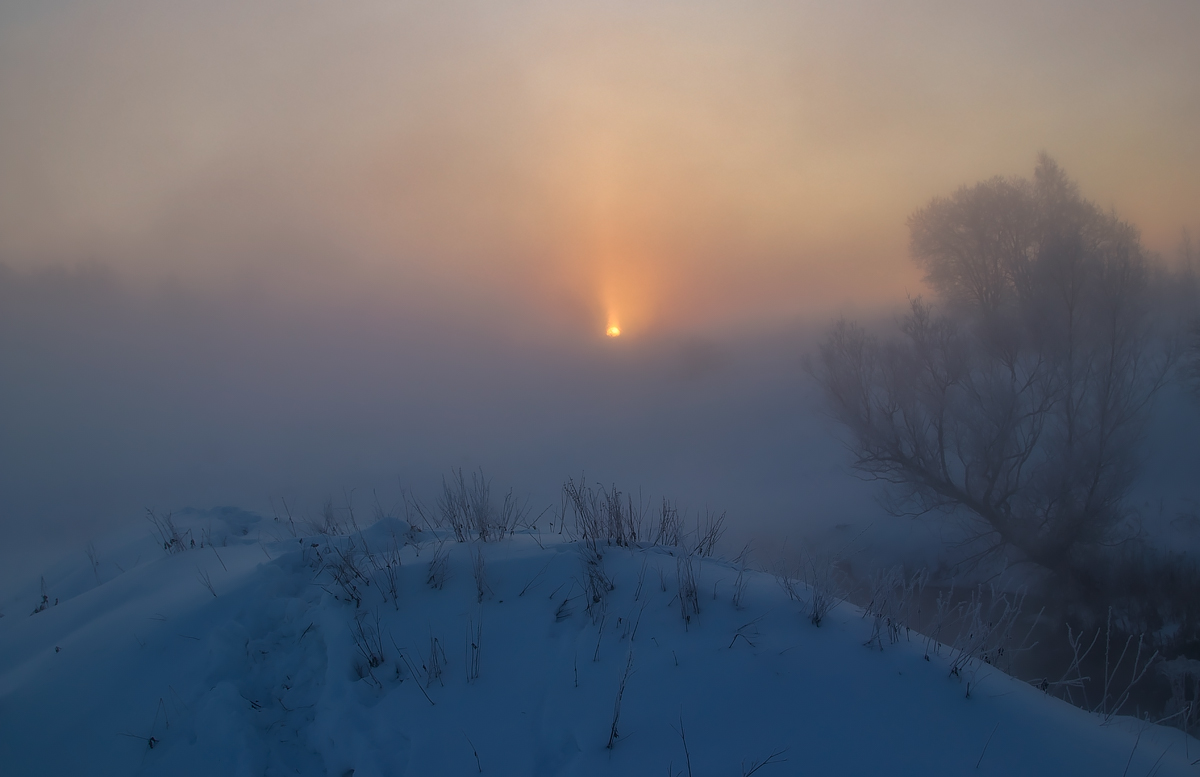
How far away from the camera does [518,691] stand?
11.7 ft

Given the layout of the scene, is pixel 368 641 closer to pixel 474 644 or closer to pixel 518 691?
pixel 474 644

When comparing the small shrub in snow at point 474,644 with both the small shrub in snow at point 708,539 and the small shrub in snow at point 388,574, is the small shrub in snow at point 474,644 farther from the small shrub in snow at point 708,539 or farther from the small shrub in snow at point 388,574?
the small shrub in snow at point 708,539

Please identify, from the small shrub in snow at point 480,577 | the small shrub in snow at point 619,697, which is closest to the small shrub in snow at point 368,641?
the small shrub in snow at point 480,577

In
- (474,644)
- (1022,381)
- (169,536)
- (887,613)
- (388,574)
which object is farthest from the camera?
(1022,381)

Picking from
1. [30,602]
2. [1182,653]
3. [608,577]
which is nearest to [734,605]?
[608,577]

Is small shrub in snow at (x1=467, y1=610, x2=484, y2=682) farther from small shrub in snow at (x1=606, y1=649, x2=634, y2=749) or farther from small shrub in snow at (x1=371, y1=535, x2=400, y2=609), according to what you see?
small shrub in snow at (x1=606, y1=649, x2=634, y2=749)

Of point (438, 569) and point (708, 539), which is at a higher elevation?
point (438, 569)

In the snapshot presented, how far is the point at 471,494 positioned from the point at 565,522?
120 cm

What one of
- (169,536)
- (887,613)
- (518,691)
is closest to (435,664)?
(518,691)

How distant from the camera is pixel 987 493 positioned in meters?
14.5

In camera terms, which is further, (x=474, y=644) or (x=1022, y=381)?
(x=1022, y=381)

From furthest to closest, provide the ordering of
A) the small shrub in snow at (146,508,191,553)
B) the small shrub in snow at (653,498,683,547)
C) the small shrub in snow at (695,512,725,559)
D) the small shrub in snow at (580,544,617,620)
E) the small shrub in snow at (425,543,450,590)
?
the small shrub in snow at (146,508,191,553) < the small shrub in snow at (653,498,683,547) < the small shrub in snow at (695,512,725,559) < the small shrub in snow at (425,543,450,590) < the small shrub in snow at (580,544,617,620)

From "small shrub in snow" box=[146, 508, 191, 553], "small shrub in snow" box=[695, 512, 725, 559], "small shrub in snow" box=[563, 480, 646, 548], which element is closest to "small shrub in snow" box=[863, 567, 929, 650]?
"small shrub in snow" box=[695, 512, 725, 559]

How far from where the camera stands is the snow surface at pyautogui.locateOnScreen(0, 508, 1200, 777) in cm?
306
